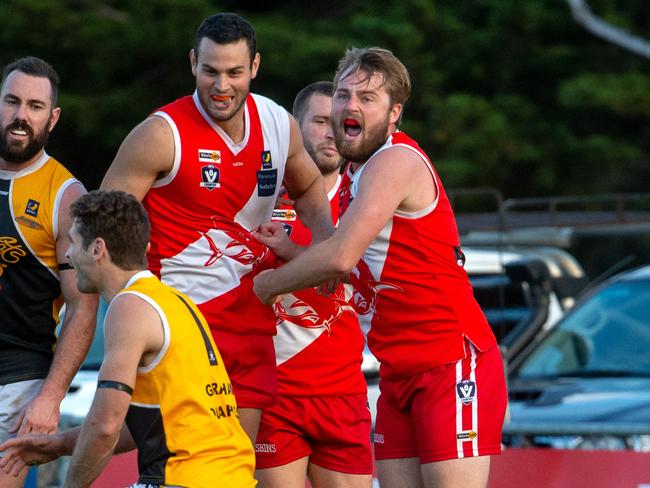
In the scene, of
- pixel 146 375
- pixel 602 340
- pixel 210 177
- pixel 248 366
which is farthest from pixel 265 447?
pixel 602 340

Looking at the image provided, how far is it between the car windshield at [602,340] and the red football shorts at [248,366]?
369 centimetres

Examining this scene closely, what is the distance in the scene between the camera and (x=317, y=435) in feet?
19.8

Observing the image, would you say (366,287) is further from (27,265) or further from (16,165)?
(16,165)

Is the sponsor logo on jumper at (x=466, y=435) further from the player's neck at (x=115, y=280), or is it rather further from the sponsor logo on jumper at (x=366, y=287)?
the player's neck at (x=115, y=280)

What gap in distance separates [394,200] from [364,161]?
37 cm

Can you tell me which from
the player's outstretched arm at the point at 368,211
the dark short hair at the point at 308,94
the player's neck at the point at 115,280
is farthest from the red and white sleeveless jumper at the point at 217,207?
the dark short hair at the point at 308,94

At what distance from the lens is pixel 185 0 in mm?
18922

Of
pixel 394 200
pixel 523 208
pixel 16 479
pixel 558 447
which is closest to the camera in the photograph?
pixel 394 200

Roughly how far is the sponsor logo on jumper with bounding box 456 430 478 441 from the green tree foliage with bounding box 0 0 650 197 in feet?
45.2

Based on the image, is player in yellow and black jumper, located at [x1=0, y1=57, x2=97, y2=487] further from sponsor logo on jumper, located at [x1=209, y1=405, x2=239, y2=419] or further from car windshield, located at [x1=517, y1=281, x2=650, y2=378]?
car windshield, located at [x1=517, y1=281, x2=650, y2=378]

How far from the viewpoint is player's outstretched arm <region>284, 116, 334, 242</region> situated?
5719 millimetres

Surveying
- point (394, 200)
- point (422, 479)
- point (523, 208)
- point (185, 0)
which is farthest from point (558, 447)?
point (185, 0)

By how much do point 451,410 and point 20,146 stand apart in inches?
80.9

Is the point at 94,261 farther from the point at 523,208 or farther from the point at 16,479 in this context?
the point at 523,208
